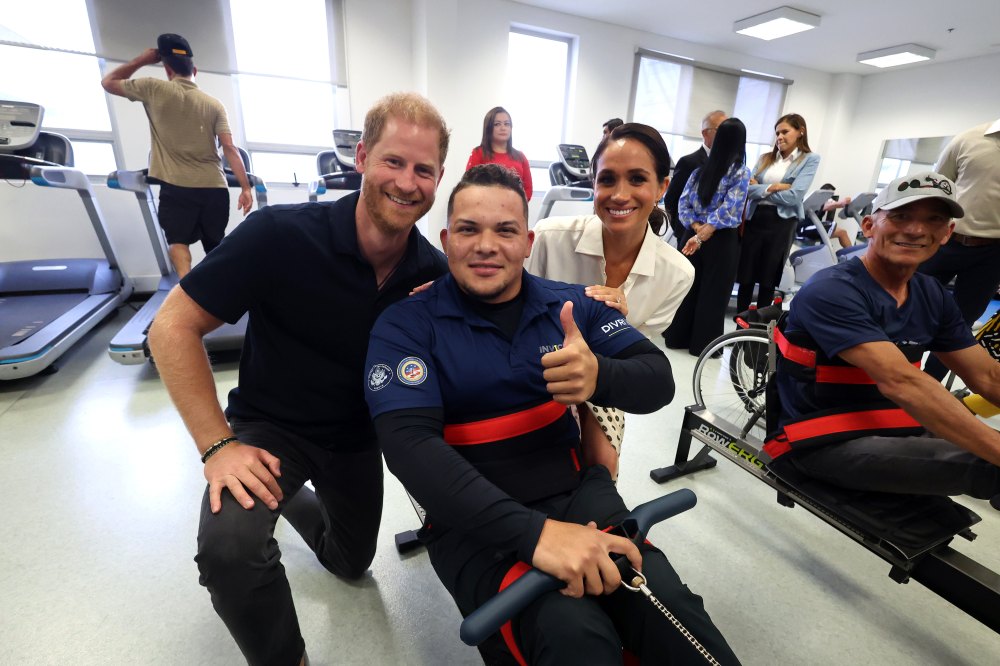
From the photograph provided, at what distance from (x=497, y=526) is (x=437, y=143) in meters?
1.00

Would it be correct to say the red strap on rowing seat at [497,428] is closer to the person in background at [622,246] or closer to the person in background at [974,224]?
the person in background at [622,246]

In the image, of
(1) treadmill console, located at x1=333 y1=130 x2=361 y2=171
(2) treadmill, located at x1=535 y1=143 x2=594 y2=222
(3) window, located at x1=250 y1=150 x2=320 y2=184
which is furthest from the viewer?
(3) window, located at x1=250 y1=150 x2=320 y2=184

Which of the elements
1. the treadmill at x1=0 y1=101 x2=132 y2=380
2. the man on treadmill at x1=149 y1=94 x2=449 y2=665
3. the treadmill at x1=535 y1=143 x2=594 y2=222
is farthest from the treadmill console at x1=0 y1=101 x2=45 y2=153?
the treadmill at x1=535 y1=143 x2=594 y2=222

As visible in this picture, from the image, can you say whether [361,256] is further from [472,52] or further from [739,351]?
[472,52]

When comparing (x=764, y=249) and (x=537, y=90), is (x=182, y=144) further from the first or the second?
(x=537, y=90)

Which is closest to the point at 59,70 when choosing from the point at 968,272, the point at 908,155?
the point at 968,272

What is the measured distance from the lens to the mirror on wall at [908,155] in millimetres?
8086

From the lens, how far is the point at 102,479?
2.01 metres

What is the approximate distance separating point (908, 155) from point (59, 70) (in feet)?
40.3

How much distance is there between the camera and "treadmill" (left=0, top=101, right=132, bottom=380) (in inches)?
108

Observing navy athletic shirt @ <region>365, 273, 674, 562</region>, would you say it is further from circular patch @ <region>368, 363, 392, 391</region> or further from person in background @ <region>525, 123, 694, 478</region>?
person in background @ <region>525, 123, 694, 478</region>

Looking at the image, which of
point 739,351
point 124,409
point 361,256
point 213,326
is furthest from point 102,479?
point 739,351

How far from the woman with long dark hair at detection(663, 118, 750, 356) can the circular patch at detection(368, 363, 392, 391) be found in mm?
3111

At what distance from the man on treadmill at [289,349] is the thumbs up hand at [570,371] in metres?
0.57
